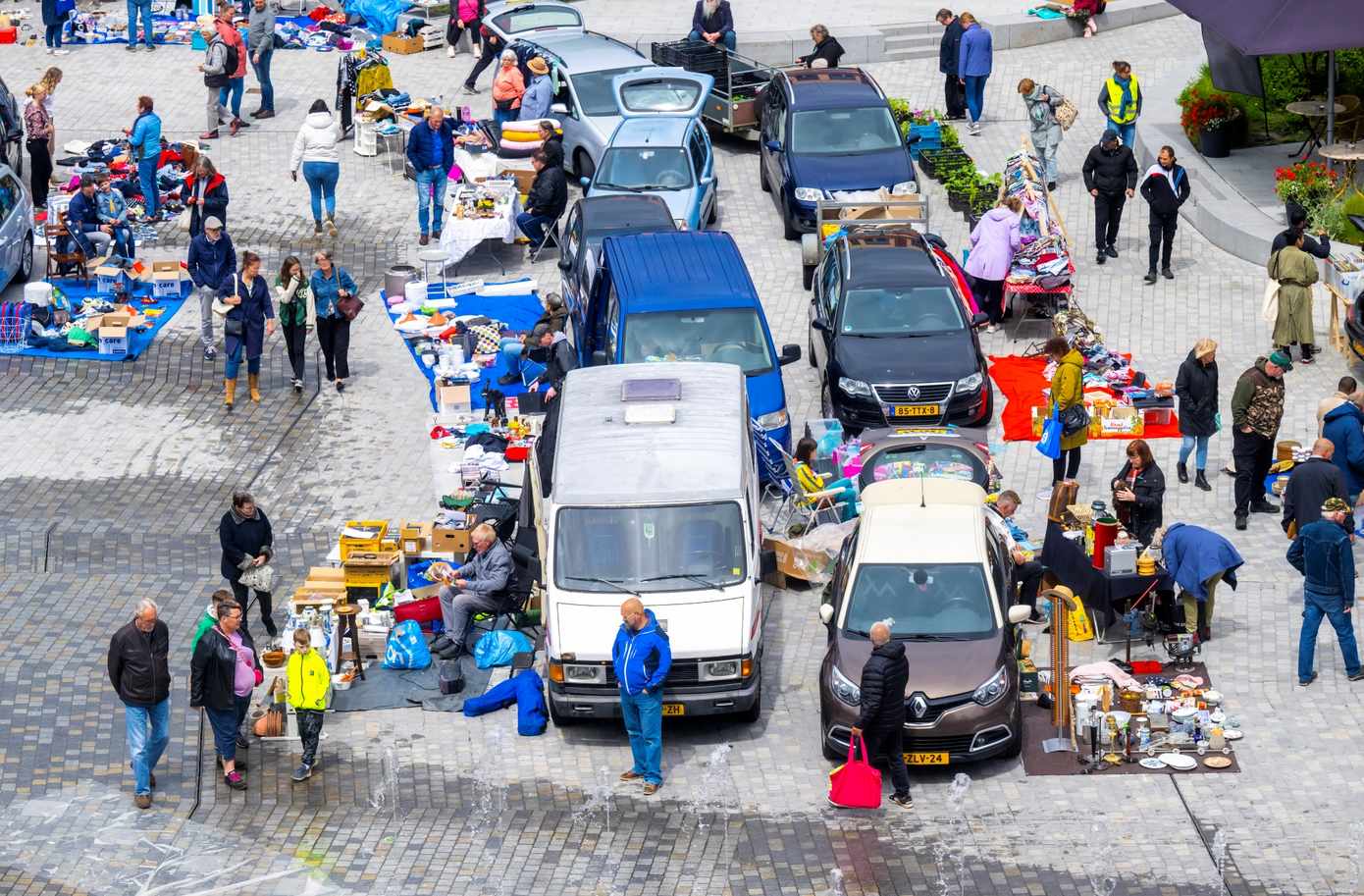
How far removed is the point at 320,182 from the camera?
2961cm

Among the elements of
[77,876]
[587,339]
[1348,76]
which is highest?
[1348,76]

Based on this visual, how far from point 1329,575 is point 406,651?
295 inches

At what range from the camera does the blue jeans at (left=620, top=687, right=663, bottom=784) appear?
1694 centimetres

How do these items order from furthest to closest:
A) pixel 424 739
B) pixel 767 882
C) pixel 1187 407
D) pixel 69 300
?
pixel 69 300
pixel 1187 407
pixel 424 739
pixel 767 882

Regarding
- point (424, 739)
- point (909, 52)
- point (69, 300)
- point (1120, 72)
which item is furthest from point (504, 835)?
point (909, 52)

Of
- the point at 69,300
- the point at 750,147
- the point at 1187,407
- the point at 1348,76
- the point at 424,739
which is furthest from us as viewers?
the point at 750,147

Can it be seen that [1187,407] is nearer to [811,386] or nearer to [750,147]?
[811,386]

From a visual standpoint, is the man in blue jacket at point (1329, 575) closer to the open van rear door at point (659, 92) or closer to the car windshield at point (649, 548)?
the car windshield at point (649, 548)

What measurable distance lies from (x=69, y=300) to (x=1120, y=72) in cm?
1365

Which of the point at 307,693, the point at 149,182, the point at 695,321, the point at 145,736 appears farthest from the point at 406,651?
the point at 149,182

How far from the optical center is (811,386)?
25.1 m

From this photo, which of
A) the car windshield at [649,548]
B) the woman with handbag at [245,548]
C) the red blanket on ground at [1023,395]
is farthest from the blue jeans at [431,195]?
the car windshield at [649,548]

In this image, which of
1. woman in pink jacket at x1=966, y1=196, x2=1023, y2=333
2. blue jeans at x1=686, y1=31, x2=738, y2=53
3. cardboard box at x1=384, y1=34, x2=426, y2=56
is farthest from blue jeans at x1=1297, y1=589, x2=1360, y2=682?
Answer: cardboard box at x1=384, y1=34, x2=426, y2=56

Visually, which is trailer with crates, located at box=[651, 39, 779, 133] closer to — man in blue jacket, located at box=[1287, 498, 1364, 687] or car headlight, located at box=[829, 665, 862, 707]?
man in blue jacket, located at box=[1287, 498, 1364, 687]
